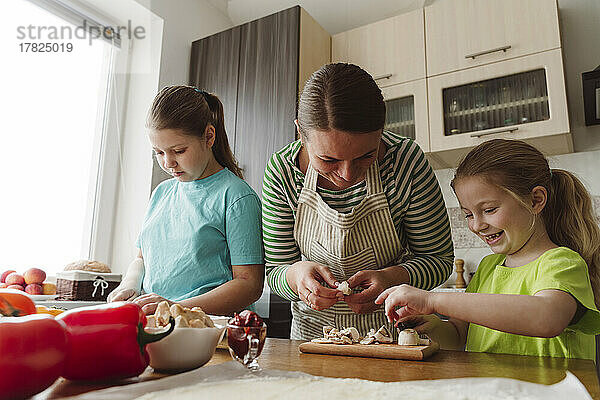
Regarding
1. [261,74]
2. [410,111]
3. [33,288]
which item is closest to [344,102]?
[33,288]

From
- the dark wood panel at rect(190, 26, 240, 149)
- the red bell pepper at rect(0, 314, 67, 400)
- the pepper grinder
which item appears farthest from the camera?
the dark wood panel at rect(190, 26, 240, 149)

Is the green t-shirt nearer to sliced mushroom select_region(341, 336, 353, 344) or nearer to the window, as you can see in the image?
sliced mushroom select_region(341, 336, 353, 344)

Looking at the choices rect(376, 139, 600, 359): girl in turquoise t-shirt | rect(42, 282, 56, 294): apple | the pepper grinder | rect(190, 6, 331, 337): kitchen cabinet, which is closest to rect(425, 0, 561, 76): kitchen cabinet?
rect(190, 6, 331, 337): kitchen cabinet

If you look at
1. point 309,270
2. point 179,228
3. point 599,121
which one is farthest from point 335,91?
point 599,121

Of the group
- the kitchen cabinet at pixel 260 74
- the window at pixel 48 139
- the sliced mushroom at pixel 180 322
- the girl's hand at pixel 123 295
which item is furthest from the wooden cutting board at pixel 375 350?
the kitchen cabinet at pixel 260 74

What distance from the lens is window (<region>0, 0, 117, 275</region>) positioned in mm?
1956

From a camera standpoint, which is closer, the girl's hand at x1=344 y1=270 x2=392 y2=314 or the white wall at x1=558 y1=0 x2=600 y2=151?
the girl's hand at x1=344 y1=270 x2=392 y2=314

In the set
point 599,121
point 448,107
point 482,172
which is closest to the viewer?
point 482,172

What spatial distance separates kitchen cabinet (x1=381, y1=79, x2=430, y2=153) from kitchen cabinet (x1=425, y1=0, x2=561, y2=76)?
12cm

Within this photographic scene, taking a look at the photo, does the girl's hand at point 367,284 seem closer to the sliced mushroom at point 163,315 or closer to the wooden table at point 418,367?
the wooden table at point 418,367

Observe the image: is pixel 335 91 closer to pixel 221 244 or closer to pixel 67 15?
pixel 221 244

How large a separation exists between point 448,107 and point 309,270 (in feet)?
5.70

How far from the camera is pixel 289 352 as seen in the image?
787mm

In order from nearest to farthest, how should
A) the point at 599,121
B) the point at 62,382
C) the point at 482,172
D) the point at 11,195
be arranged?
the point at 62,382 < the point at 482,172 < the point at 11,195 < the point at 599,121
